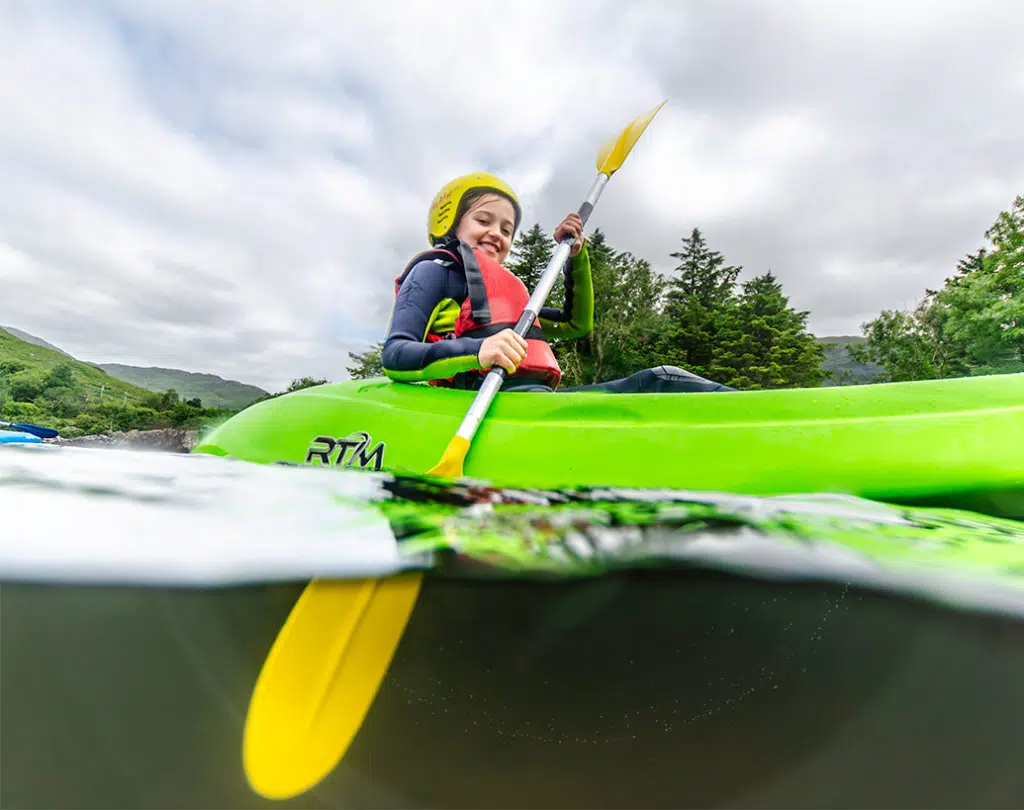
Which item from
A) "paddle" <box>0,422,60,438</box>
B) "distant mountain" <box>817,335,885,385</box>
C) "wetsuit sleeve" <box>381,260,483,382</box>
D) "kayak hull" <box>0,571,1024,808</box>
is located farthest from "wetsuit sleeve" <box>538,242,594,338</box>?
"distant mountain" <box>817,335,885,385</box>

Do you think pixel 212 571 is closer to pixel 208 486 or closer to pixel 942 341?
pixel 208 486

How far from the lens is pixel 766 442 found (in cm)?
90

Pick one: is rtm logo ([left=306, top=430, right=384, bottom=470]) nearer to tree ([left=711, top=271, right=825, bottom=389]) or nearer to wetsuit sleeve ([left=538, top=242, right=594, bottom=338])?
wetsuit sleeve ([left=538, top=242, right=594, bottom=338])

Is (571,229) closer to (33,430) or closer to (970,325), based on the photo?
(33,430)

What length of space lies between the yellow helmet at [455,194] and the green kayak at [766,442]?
3.13ft

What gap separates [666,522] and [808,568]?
20cm

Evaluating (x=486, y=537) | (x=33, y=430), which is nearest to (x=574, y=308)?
(x=486, y=537)

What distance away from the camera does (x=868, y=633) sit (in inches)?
28.0

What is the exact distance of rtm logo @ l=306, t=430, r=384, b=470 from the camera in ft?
3.98

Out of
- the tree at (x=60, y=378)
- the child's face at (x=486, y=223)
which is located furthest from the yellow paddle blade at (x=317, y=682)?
the tree at (x=60, y=378)

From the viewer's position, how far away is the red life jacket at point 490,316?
1496 mm

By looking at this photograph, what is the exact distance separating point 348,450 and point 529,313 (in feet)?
2.14

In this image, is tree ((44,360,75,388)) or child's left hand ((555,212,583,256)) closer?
child's left hand ((555,212,583,256))

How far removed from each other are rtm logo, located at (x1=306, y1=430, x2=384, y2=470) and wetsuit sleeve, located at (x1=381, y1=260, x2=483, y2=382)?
24 centimetres
